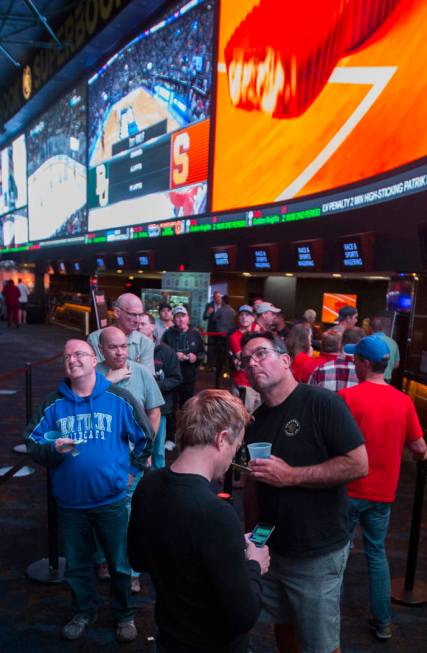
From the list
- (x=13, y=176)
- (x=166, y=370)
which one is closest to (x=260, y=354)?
(x=166, y=370)

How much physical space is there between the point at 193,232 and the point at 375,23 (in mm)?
6935

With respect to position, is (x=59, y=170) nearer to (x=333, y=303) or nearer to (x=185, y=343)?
(x=333, y=303)

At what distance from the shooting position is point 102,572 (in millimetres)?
3756

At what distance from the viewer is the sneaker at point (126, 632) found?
3.06 metres

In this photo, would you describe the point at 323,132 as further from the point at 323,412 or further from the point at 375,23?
the point at 323,412

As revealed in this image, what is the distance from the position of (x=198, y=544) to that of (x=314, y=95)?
9.97 meters

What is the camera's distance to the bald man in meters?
4.10

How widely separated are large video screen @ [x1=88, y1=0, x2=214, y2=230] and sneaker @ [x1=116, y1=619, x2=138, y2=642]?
443 inches

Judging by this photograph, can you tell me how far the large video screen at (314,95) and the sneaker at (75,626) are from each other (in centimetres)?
696

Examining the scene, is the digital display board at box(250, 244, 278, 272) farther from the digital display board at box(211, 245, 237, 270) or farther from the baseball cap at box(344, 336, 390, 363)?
the baseball cap at box(344, 336, 390, 363)

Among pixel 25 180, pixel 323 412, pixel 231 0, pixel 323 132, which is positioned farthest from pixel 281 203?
pixel 25 180

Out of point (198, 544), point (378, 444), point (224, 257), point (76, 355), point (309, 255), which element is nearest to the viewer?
point (198, 544)

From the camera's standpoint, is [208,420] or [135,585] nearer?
[208,420]

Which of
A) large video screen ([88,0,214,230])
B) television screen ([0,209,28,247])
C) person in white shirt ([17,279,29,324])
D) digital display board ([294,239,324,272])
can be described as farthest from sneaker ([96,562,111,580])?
television screen ([0,209,28,247])
